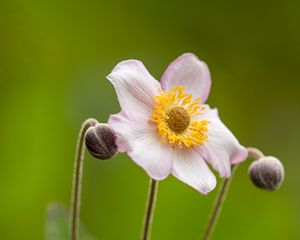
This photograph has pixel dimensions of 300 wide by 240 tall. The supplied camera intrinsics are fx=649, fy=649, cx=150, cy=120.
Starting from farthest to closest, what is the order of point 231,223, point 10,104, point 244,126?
point 244,126
point 10,104
point 231,223

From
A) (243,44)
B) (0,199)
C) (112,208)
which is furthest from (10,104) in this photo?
(243,44)

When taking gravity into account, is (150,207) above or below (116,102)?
below

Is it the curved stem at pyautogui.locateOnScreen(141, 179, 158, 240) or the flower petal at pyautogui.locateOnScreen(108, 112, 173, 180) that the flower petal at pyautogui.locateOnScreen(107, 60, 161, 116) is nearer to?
the flower petal at pyautogui.locateOnScreen(108, 112, 173, 180)

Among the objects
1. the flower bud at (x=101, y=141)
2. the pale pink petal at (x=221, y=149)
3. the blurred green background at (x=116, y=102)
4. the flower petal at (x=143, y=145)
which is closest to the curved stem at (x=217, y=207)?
the pale pink petal at (x=221, y=149)

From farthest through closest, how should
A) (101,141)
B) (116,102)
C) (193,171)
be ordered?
(116,102) < (193,171) < (101,141)

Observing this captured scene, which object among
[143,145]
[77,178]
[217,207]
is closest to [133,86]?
[143,145]

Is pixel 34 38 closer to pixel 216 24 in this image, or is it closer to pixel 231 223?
pixel 216 24

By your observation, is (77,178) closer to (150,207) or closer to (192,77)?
(150,207)
